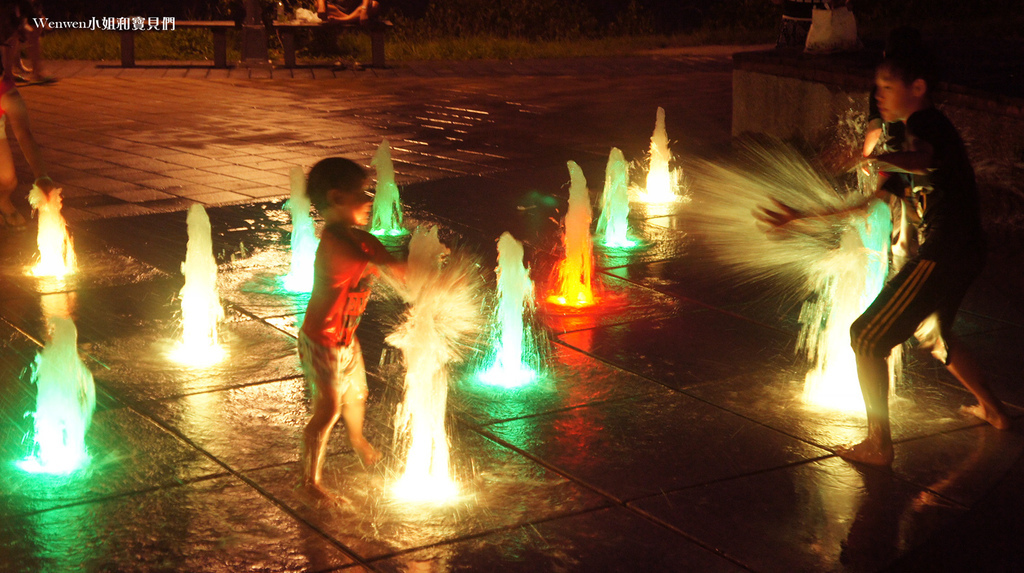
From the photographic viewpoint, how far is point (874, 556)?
364cm

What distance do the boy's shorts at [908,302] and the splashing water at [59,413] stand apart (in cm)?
310

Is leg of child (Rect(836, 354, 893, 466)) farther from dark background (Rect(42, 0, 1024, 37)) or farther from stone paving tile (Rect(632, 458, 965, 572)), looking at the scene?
dark background (Rect(42, 0, 1024, 37))

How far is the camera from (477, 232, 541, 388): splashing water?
17.8 feet

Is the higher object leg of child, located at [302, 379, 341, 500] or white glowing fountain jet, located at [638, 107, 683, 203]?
white glowing fountain jet, located at [638, 107, 683, 203]

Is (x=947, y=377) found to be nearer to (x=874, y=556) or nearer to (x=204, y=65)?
(x=874, y=556)

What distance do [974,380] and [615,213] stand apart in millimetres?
4067

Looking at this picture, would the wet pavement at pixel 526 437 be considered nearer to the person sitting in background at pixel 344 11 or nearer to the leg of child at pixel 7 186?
the leg of child at pixel 7 186

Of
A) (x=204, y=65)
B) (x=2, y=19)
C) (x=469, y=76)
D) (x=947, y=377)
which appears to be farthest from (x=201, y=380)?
(x=204, y=65)

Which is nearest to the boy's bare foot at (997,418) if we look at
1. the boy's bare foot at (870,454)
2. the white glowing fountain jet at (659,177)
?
the boy's bare foot at (870,454)

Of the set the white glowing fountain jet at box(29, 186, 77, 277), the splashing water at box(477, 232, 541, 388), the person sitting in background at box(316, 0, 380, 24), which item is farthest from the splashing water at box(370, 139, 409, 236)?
the person sitting in background at box(316, 0, 380, 24)

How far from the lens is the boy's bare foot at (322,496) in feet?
12.9

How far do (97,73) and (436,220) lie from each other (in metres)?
11.5

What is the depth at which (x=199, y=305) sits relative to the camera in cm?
591

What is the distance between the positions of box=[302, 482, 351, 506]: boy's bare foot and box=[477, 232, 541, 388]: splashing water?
1.47m
